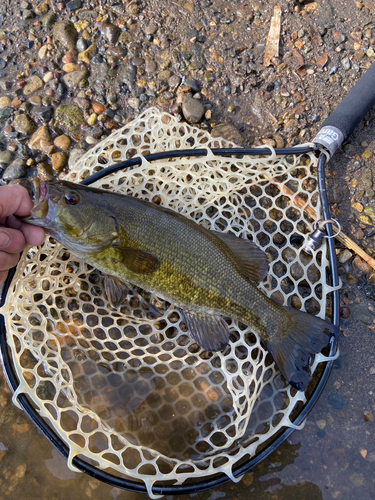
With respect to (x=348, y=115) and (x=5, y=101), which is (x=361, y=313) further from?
(x=5, y=101)

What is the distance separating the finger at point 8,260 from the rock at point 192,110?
7.64 ft

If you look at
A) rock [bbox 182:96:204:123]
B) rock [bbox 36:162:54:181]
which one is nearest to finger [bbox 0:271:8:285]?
rock [bbox 36:162:54:181]

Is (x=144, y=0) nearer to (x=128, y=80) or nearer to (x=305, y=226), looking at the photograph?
(x=128, y=80)

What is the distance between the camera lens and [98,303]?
3459 millimetres

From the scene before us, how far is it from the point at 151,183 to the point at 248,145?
1.28 metres

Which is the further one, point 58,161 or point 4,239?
point 58,161

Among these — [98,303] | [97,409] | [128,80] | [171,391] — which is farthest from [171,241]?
[128,80]

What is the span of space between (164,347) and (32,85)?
3293 millimetres

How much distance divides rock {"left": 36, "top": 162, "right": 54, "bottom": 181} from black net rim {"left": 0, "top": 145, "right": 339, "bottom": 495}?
96 centimetres

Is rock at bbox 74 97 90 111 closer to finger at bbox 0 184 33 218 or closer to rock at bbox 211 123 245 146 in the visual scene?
rock at bbox 211 123 245 146

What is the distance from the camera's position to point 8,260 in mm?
2842

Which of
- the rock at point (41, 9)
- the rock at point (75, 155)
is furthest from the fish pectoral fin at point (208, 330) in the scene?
the rock at point (41, 9)

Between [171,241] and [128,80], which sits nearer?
[171,241]

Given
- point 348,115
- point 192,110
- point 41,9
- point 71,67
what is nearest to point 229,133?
point 192,110
